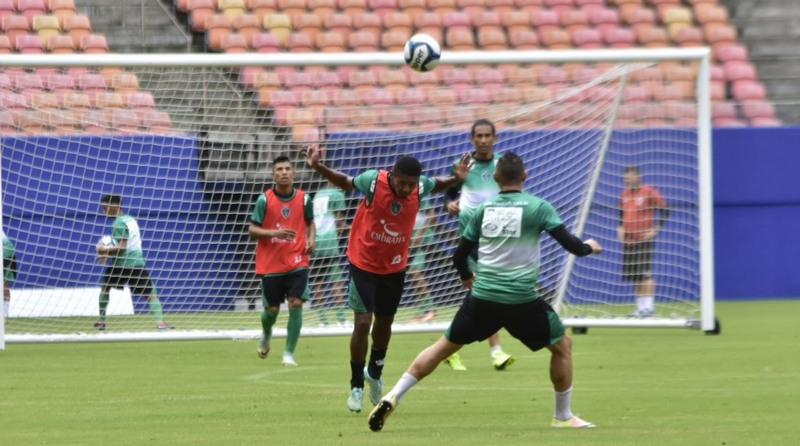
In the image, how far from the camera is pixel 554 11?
25125mm

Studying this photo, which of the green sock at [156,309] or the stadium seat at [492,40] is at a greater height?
the stadium seat at [492,40]

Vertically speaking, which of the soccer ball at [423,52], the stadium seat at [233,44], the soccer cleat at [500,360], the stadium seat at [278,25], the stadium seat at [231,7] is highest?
→ the stadium seat at [231,7]

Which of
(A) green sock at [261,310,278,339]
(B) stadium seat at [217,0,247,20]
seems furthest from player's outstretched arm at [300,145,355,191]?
(B) stadium seat at [217,0,247,20]

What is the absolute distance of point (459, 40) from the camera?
2414 centimetres

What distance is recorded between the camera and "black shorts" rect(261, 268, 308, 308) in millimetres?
14594

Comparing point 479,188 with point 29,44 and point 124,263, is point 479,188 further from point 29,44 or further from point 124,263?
point 29,44

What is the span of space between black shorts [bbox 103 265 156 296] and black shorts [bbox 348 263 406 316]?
6.66 metres

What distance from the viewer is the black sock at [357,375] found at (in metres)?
10.6

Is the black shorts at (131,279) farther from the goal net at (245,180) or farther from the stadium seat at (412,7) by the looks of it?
the stadium seat at (412,7)

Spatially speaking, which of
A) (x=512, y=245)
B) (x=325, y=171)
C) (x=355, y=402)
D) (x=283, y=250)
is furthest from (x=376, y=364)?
(x=283, y=250)

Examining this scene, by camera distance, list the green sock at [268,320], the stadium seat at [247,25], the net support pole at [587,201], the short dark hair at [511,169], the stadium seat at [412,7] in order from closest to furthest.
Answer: the short dark hair at [511,169] → the green sock at [268,320] → the net support pole at [587,201] → the stadium seat at [247,25] → the stadium seat at [412,7]

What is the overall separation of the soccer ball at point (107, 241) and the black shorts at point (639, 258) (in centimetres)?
635

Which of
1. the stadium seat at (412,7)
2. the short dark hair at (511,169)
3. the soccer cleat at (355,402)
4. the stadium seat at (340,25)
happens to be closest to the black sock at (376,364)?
the soccer cleat at (355,402)

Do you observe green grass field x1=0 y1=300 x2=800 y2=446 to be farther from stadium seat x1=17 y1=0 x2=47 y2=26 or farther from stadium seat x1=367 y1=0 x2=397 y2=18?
stadium seat x1=367 y1=0 x2=397 y2=18
